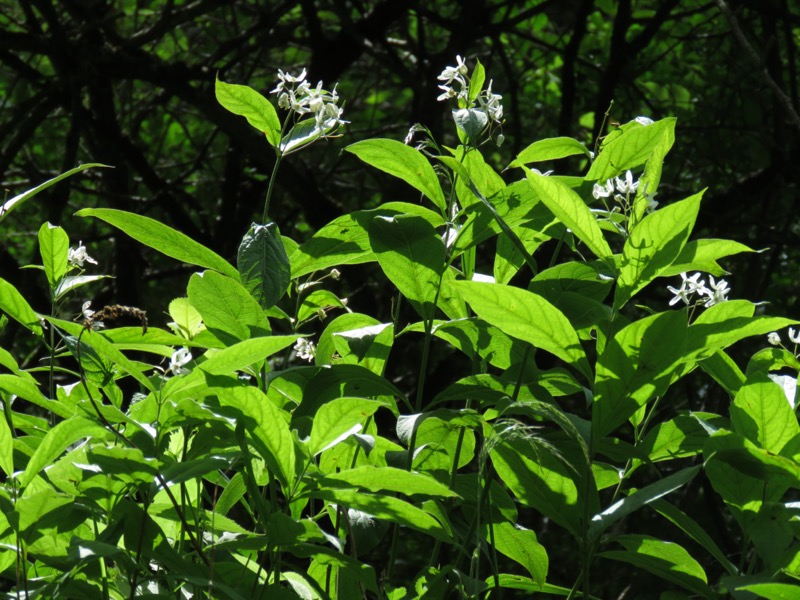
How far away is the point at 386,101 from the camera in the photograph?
4.90 m

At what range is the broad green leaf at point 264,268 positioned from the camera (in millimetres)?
833

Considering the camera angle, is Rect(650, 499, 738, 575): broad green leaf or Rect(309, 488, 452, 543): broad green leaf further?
Rect(650, 499, 738, 575): broad green leaf

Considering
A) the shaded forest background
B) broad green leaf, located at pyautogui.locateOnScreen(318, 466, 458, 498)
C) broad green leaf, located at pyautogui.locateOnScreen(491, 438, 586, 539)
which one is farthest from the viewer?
the shaded forest background

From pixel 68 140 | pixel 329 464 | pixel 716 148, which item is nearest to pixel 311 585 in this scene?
pixel 329 464

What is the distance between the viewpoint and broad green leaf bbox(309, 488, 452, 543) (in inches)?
28.4

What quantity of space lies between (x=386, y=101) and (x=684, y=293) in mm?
4062

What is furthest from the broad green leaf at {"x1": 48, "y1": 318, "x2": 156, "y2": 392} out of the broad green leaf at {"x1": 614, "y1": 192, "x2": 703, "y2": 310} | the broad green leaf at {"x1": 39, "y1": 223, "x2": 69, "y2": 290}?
the broad green leaf at {"x1": 614, "y1": 192, "x2": 703, "y2": 310}

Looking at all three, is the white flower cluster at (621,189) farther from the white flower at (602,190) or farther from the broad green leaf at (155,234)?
the broad green leaf at (155,234)

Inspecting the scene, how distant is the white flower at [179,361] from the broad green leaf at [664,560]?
44 centimetres

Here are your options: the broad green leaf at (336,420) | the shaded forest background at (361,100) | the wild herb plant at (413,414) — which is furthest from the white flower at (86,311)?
the shaded forest background at (361,100)

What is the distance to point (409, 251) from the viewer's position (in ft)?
2.79

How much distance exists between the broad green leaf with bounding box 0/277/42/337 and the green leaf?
1.61 feet

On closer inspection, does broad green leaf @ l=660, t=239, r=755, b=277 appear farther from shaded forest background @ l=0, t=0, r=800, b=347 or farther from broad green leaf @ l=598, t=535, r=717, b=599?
shaded forest background @ l=0, t=0, r=800, b=347

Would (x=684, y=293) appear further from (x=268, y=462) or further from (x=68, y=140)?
(x=68, y=140)
